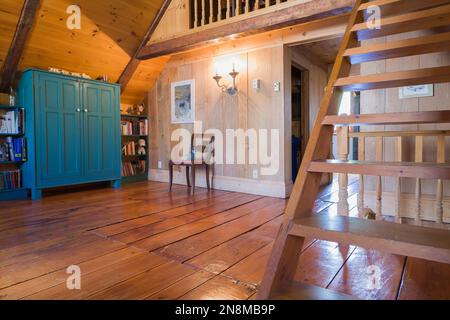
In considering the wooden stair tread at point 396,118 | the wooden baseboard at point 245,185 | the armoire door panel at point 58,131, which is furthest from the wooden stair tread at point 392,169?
the armoire door panel at point 58,131

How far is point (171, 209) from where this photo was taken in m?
3.15

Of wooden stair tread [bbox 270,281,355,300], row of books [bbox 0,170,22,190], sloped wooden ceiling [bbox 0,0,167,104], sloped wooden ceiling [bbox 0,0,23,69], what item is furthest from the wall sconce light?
wooden stair tread [bbox 270,281,355,300]

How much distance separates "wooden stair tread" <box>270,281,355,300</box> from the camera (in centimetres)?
94

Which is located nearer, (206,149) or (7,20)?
(7,20)

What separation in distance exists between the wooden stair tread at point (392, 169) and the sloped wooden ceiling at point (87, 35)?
3.67 meters

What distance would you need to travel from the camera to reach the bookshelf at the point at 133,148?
5098mm

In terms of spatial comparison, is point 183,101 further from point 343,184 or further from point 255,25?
point 343,184

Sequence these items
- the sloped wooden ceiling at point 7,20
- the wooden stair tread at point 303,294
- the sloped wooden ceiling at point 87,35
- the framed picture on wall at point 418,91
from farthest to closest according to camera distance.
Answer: the sloped wooden ceiling at point 87,35
the sloped wooden ceiling at point 7,20
the framed picture on wall at point 418,91
the wooden stair tread at point 303,294

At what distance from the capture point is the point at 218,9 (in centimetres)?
382

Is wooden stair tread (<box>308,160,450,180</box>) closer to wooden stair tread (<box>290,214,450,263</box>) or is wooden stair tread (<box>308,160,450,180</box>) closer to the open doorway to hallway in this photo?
wooden stair tread (<box>290,214,450,263</box>)

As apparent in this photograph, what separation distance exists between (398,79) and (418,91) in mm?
1854

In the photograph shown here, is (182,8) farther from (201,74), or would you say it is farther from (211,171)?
(211,171)

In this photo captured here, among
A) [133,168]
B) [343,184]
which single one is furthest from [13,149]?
[343,184]

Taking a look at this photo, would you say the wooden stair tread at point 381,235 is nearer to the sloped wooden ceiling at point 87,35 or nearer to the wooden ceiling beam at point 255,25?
the wooden ceiling beam at point 255,25
